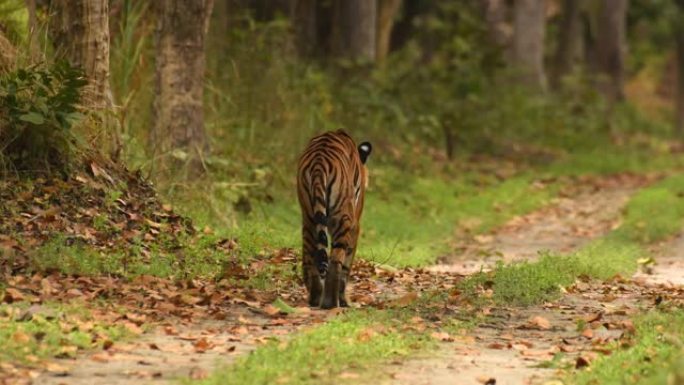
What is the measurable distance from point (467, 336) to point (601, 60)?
109 ft

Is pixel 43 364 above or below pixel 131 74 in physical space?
below

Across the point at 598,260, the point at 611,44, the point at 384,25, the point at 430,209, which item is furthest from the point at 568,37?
the point at 598,260

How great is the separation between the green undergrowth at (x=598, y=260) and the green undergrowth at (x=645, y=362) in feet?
6.72

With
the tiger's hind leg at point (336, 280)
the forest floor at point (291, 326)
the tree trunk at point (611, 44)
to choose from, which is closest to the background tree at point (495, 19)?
the tree trunk at point (611, 44)

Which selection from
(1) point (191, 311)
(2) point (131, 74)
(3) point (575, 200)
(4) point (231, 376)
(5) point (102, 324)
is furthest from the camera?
(3) point (575, 200)

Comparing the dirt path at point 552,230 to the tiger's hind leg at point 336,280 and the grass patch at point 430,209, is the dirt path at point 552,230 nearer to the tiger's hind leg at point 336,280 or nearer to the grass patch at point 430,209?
the grass patch at point 430,209

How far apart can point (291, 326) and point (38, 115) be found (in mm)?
3506

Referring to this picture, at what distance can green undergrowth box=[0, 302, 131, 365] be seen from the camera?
29.8 ft

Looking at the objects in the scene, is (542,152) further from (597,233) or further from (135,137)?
(135,137)

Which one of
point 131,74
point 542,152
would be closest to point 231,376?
point 131,74

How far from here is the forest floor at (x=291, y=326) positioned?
8.97 meters

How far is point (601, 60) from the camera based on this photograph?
4288 centimetres

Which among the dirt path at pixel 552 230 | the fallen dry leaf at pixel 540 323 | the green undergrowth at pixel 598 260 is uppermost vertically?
the fallen dry leaf at pixel 540 323

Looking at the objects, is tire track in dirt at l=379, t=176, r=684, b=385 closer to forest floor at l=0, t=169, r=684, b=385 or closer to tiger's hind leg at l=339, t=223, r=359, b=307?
forest floor at l=0, t=169, r=684, b=385
